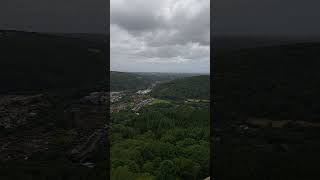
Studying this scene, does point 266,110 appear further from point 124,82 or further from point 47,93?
point 124,82

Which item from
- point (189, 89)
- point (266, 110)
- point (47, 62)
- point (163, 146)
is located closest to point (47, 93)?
point (47, 62)

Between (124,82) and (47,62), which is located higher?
(47,62)

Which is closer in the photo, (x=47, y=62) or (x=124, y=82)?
(x=47, y=62)

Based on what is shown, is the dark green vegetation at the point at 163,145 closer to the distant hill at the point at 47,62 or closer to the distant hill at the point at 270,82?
the distant hill at the point at 47,62

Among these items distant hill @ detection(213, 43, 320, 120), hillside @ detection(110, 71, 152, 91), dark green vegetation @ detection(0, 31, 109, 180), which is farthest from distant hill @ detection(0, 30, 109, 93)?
hillside @ detection(110, 71, 152, 91)

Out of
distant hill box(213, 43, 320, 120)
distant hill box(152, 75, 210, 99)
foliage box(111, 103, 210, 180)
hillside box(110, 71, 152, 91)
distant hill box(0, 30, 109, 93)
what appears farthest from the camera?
hillside box(110, 71, 152, 91)

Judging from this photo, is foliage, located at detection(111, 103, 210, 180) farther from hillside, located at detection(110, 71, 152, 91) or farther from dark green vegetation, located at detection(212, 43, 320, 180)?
hillside, located at detection(110, 71, 152, 91)

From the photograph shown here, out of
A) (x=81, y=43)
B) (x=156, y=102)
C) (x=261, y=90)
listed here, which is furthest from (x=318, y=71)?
(x=156, y=102)
